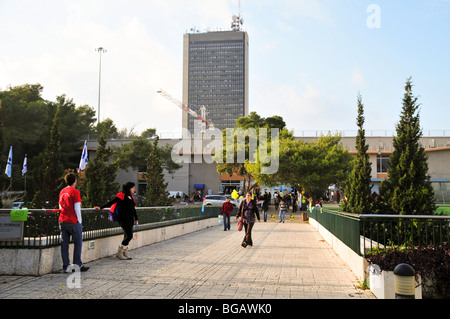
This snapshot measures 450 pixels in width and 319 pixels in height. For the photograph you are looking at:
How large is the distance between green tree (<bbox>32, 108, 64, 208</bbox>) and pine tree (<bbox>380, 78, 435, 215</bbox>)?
18182 mm

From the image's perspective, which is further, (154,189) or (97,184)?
(154,189)

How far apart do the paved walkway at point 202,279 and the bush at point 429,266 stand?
608mm

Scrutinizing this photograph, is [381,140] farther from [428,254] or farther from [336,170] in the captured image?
[428,254]

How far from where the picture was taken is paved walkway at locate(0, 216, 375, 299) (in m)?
6.28

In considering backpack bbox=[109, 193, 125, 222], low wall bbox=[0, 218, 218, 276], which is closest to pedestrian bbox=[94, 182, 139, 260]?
backpack bbox=[109, 193, 125, 222]

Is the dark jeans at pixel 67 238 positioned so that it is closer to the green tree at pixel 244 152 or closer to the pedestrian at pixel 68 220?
the pedestrian at pixel 68 220

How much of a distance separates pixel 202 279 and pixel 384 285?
3106 millimetres

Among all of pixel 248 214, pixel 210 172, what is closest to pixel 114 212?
pixel 248 214

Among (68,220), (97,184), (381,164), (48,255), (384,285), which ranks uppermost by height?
(381,164)

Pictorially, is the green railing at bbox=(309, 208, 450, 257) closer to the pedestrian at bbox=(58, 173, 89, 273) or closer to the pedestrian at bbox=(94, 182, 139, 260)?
the pedestrian at bbox=(94, 182, 139, 260)

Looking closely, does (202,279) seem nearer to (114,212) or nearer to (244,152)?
(114,212)

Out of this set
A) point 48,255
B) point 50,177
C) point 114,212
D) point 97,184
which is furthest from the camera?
point 50,177

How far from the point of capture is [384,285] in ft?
19.9

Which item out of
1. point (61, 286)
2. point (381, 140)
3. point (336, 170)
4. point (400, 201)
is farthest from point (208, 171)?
point (61, 286)
